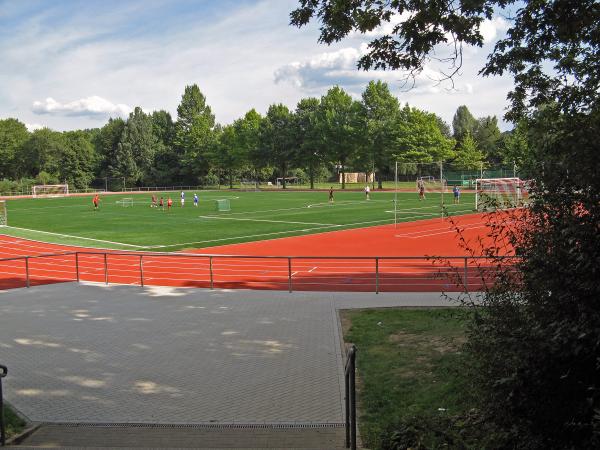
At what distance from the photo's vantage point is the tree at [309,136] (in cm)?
9256

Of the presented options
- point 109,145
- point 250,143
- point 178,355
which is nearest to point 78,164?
point 109,145

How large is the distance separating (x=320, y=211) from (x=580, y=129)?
42.5 m

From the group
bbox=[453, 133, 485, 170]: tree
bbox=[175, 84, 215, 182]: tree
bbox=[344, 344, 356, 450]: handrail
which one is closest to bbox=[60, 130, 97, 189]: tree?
bbox=[175, 84, 215, 182]: tree

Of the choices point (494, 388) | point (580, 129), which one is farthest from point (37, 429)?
point (580, 129)

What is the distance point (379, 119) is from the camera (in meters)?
87.4

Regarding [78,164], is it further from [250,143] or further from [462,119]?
[462,119]

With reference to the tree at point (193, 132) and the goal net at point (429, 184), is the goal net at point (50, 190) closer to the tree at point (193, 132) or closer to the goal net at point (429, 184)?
the tree at point (193, 132)

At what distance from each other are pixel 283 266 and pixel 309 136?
243 feet

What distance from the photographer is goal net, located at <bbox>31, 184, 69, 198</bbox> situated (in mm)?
91625

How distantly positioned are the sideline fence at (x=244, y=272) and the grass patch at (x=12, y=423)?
8887 mm

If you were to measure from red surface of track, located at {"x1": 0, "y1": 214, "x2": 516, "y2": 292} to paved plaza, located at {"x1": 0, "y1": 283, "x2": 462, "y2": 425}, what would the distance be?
1918mm

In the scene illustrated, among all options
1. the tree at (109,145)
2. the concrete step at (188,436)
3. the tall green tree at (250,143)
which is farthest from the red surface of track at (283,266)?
the tree at (109,145)

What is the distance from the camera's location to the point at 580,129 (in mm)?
5207

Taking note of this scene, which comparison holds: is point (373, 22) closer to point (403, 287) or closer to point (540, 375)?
point (540, 375)
